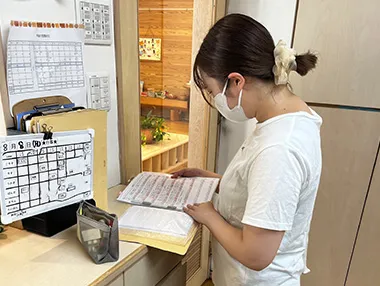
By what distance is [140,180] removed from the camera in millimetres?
1329

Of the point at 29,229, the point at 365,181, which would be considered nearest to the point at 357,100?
the point at 365,181

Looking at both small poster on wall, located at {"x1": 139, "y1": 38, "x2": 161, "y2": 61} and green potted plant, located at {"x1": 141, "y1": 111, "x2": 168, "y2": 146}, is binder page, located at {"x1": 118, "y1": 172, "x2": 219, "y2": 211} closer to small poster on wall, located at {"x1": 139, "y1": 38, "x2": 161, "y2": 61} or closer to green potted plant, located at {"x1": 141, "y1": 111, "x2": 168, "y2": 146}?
green potted plant, located at {"x1": 141, "y1": 111, "x2": 168, "y2": 146}

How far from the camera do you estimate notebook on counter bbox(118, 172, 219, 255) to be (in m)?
0.97

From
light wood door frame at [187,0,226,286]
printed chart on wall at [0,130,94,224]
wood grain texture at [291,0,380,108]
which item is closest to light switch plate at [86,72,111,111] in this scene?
printed chart on wall at [0,130,94,224]

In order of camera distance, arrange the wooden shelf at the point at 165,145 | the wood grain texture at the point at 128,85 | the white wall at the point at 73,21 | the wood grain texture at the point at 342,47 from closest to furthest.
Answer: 1. the white wall at the point at 73,21
2. the wood grain texture at the point at 128,85
3. the wood grain texture at the point at 342,47
4. the wooden shelf at the point at 165,145

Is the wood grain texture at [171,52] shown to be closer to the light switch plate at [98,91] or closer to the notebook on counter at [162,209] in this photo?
the light switch plate at [98,91]

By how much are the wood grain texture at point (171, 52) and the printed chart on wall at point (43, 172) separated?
3.75 ft

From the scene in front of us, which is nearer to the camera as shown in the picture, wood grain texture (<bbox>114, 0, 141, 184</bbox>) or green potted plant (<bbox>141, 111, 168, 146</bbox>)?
wood grain texture (<bbox>114, 0, 141, 184</bbox>)

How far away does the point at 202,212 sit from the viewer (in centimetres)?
103

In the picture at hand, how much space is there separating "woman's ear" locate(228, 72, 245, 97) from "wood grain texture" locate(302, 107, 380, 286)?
3.16 feet

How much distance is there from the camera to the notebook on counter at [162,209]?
3.18 ft

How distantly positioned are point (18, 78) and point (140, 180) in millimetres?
600

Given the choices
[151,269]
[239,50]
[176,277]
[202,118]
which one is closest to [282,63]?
[239,50]

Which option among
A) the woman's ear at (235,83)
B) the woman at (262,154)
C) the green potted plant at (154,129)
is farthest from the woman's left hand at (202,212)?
the green potted plant at (154,129)
